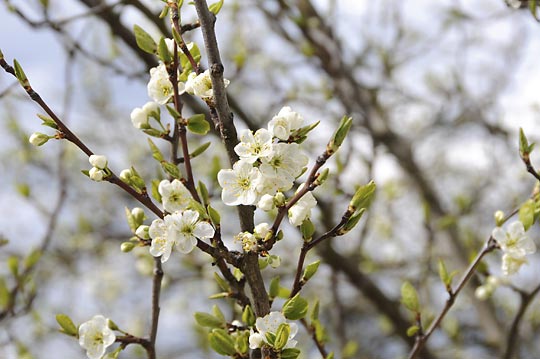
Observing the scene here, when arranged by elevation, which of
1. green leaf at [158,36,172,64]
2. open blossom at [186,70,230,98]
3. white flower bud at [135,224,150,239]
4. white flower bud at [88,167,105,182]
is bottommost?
white flower bud at [135,224,150,239]

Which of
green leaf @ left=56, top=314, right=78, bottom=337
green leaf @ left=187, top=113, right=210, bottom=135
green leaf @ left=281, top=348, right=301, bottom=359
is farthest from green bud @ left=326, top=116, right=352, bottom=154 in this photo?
green leaf @ left=56, top=314, right=78, bottom=337

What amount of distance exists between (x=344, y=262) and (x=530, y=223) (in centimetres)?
160

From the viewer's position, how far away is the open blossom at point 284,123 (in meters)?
1.01

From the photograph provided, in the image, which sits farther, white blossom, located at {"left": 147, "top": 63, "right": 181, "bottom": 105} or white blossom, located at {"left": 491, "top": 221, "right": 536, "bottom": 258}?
white blossom, located at {"left": 491, "top": 221, "right": 536, "bottom": 258}

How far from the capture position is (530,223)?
1294 mm

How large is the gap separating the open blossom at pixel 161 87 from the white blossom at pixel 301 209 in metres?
0.34

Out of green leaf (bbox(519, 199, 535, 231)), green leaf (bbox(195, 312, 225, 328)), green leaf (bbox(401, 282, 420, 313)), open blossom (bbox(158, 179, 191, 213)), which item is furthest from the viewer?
green leaf (bbox(401, 282, 420, 313))

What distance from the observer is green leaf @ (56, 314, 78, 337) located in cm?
123

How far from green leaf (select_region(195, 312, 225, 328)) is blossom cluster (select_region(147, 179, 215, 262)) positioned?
191 mm

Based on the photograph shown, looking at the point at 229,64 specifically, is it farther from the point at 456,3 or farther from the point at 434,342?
the point at 434,342

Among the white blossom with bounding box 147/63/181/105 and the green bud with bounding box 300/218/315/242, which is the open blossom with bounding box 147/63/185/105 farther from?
the green bud with bounding box 300/218/315/242

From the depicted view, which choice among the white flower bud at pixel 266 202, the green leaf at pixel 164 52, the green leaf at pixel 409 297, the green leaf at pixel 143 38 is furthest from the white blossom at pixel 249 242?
the green leaf at pixel 409 297

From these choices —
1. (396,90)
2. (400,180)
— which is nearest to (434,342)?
(400,180)

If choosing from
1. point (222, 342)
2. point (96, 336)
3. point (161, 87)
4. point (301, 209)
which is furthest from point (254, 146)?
point (96, 336)
